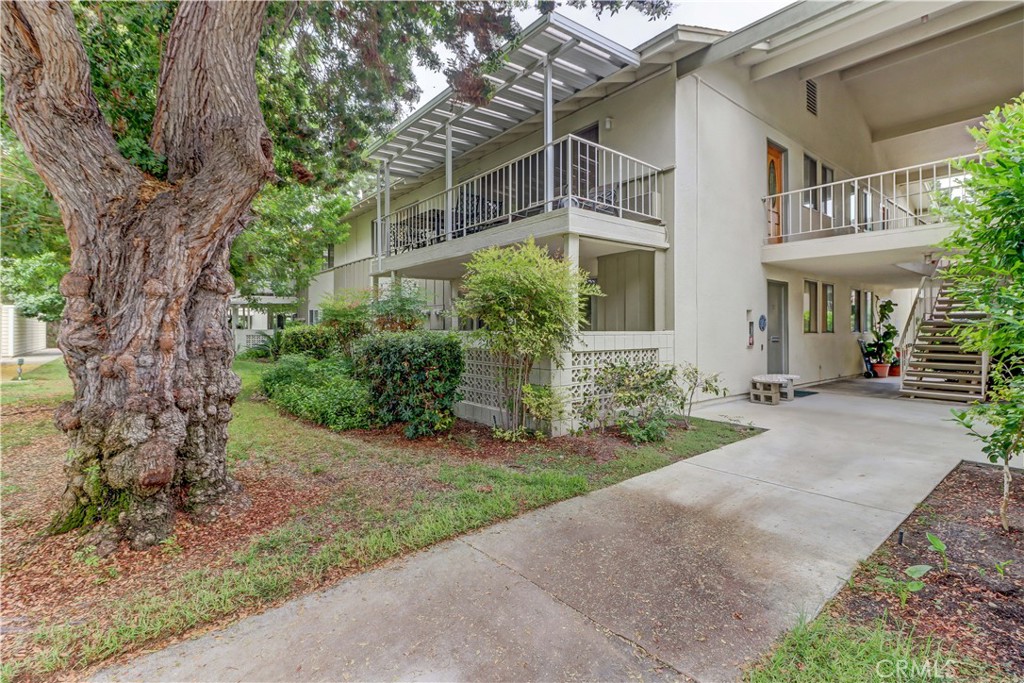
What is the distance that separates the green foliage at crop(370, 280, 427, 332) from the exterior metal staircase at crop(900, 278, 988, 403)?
10221 millimetres

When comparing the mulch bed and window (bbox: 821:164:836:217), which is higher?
window (bbox: 821:164:836:217)

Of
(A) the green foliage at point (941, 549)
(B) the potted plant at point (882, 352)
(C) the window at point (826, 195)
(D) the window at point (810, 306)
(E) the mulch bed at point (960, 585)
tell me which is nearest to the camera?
(E) the mulch bed at point (960, 585)

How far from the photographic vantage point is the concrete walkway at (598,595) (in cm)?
208

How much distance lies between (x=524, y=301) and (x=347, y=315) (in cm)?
781

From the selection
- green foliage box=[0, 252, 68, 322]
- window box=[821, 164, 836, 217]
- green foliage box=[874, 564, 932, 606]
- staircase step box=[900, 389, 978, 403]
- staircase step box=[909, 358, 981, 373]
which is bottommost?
green foliage box=[874, 564, 932, 606]

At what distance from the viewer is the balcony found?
818 cm

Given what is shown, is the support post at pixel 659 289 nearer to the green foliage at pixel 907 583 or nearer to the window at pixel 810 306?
the green foliage at pixel 907 583

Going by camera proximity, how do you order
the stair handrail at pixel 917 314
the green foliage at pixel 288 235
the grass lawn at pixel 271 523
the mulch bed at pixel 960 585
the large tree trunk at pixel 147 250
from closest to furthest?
1. the mulch bed at pixel 960 585
2. the grass lawn at pixel 271 523
3. the large tree trunk at pixel 147 250
4. the green foliage at pixel 288 235
5. the stair handrail at pixel 917 314

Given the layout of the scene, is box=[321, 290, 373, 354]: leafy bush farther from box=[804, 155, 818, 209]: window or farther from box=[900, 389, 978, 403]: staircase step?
box=[900, 389, 978, 403]: staircase step

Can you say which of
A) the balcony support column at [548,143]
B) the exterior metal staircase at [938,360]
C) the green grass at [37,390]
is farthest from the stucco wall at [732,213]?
the green grass at [37,390]

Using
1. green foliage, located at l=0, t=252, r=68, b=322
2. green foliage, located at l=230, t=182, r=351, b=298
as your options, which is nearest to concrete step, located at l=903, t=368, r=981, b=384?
green foliage, located at l=230, t=182, r=351, b=298

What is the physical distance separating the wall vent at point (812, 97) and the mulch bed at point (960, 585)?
11.0 meters

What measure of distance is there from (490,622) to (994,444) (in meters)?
3.73

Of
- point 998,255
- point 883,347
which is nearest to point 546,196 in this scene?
point 998,255
